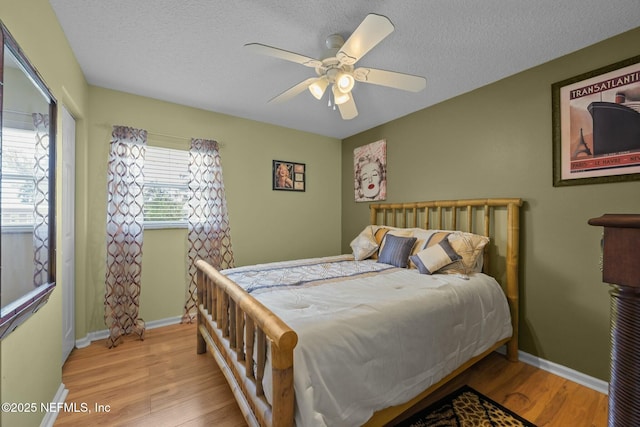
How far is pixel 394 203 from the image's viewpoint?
3422 mm

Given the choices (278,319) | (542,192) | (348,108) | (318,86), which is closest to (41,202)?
(278,319)

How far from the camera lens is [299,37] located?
6.08ft

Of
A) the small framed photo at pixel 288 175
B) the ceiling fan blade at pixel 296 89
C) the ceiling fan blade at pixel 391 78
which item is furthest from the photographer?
the small framed photo at pixel 288 175

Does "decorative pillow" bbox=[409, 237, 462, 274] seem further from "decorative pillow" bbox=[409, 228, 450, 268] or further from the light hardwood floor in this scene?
the light hardwood floor

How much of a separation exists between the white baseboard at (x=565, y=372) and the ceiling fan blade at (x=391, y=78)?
2382mm

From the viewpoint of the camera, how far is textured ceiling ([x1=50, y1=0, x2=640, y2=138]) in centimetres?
160

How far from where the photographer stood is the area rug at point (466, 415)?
159 cm

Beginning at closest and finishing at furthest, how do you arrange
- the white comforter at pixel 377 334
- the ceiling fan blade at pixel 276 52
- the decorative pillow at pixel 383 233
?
the white comforter at pixel 377 334, the ceiling fan blade at pixel 276 52, the decorative pillow at pixel 383 233

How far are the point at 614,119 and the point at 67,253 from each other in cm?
432

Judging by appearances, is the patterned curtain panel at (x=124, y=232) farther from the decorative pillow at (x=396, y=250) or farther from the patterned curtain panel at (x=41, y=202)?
the decorative pillow at (x=396, y=250)

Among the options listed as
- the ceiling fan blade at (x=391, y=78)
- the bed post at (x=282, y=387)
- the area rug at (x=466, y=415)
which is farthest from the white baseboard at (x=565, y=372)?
the ceiling fan blade at (x=391, y=78)

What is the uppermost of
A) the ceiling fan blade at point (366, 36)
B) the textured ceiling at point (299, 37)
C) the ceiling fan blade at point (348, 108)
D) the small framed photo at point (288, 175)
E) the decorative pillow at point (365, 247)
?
the textured ceiling at point (299, 37)

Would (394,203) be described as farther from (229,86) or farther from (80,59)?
(80,59)

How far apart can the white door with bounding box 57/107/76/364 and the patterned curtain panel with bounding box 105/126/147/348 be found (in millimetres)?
254
